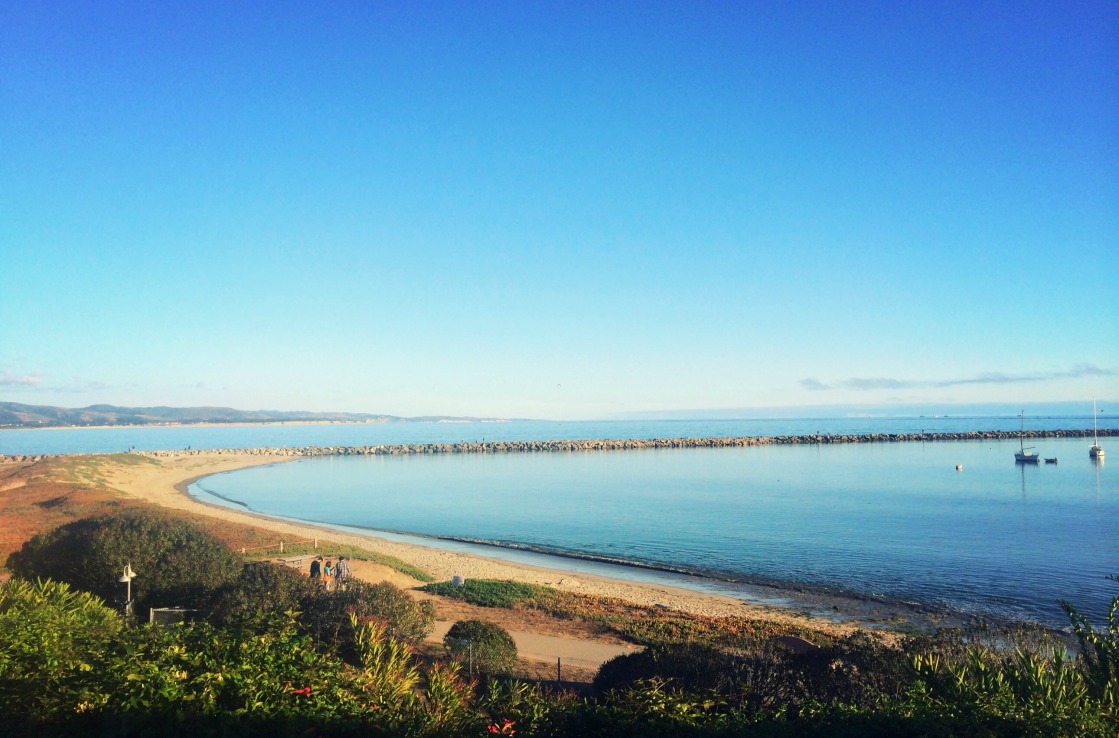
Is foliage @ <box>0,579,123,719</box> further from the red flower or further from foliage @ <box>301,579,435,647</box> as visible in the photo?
foliage @ <box>301,579,435,647</box>

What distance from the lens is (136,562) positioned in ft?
56.4

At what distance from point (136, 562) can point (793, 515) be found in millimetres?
42651

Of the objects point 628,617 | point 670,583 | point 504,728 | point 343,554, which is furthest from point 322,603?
point 670,583

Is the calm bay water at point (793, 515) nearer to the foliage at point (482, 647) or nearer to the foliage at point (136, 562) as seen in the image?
the foliage at point (482, 647)

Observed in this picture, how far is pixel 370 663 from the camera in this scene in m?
7.80

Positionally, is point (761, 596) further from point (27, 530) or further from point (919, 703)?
point (27, 530)

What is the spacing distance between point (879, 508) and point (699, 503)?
13.3m

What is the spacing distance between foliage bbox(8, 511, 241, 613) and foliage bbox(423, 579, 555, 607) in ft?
Answer: 26.1

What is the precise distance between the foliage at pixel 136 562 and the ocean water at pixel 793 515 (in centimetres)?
2002

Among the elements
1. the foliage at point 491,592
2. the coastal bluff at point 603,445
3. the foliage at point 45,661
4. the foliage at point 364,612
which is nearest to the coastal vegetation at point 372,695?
the foliage at point 45,661

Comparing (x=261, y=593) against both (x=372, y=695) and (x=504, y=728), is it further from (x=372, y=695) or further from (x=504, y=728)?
(x=504, y=728)

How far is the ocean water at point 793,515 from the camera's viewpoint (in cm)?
3116

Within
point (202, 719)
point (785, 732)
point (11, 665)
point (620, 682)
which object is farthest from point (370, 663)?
point (620, 682)

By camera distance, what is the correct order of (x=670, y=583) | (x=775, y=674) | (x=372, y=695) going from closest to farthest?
(x=372, y=695) → (x=775, y=674) → (x=670, y=583)
